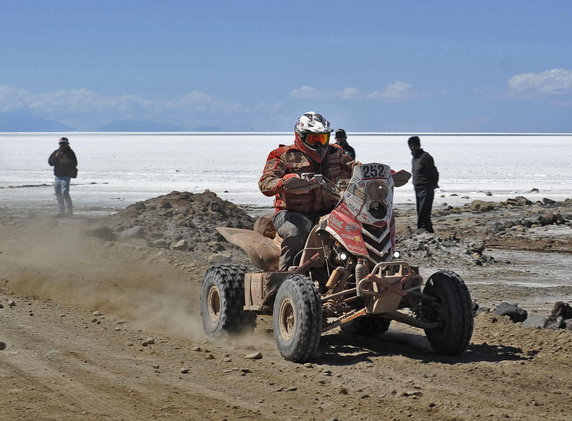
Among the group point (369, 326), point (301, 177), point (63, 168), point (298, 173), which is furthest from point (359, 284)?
point (63, 168)

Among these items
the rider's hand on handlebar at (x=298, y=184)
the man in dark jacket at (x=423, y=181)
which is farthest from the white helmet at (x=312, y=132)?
the man in dark jacket at (x=423, y=181)

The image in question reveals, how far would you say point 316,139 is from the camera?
9953 mm

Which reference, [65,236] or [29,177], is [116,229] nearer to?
[65,236]

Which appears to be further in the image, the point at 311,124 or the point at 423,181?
the point at 423,181

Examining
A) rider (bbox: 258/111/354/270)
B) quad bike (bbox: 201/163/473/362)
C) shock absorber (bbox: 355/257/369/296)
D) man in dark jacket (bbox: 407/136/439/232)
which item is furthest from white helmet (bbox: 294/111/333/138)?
man in dark jacket (bbox: 407/136/439/232)

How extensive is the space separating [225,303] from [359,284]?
190 cm

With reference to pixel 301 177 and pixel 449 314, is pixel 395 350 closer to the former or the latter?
pixel 449 314

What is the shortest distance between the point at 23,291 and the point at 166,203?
26.4 ft

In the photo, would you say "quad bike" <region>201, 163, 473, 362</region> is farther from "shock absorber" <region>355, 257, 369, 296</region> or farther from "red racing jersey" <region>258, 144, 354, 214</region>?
"red racing jersey" <region>258, 144, 354, 214</region>

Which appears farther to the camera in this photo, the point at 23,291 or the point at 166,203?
the point at 166,203

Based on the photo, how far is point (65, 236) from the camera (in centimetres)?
1728

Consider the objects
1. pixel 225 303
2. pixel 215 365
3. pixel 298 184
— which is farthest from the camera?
pixel 225 303

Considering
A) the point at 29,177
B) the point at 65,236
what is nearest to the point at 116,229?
the point at 65,236

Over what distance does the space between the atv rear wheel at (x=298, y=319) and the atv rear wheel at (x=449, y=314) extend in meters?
1.23
